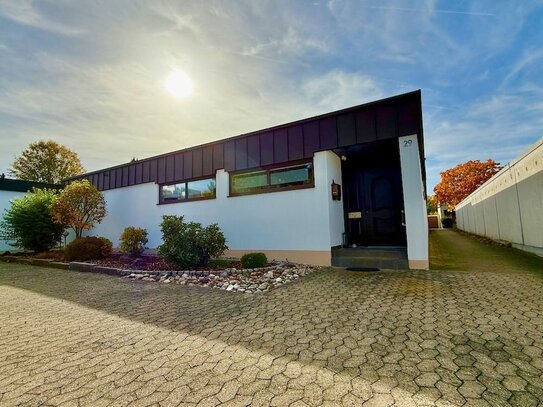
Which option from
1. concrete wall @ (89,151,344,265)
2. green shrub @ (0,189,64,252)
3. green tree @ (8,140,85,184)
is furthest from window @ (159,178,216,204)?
green tree @ (8,140,85,184)

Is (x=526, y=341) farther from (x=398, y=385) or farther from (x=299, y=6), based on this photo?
(x=299, y=6)

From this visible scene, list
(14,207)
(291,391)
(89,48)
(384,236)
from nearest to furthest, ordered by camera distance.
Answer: (291,391)
(89,48)
(384,236)
(14,207)

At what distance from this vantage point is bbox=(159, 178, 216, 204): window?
29.2ft

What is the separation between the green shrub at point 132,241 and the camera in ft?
27.5

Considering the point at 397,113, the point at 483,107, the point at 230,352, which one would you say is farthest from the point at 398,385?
the point at 483,107

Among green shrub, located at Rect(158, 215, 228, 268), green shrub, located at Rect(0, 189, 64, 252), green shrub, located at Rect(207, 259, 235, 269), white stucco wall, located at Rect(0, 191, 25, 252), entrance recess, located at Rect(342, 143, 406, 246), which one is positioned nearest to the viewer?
green shrub, located at Rect(158, 215, 228, 268)

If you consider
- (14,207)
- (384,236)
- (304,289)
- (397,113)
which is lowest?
(304,289)

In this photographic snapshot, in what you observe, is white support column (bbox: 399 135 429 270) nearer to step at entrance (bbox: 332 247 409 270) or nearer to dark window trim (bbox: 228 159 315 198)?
step at entrance (bbox: 332 247 409 270)

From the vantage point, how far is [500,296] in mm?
3686

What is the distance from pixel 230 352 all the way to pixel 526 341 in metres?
2.78

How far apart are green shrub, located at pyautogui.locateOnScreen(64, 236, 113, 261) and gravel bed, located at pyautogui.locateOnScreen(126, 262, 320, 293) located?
335cm

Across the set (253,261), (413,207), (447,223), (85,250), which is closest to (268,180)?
(253,261)

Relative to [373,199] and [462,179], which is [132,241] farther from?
[462,179]

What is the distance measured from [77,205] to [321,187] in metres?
9.69
